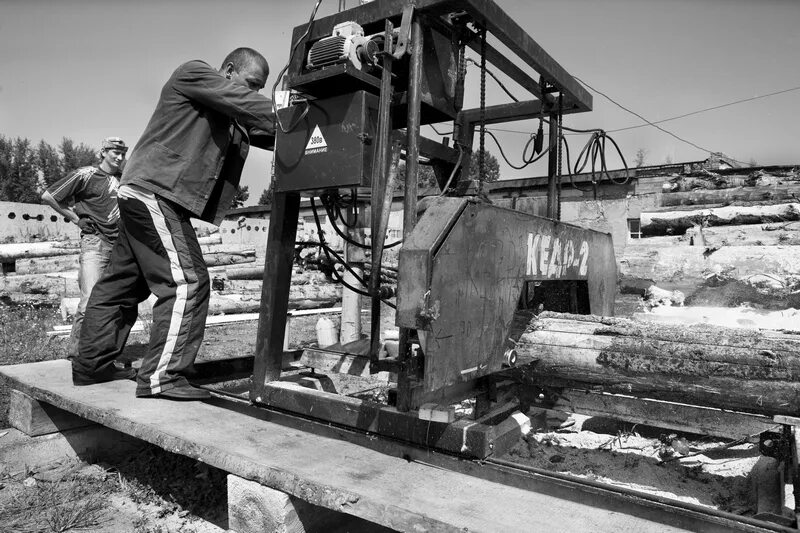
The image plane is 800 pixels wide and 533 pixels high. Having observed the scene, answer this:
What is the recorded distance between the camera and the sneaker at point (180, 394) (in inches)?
130

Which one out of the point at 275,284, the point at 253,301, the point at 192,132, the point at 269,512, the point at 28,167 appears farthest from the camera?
the point at 28,167

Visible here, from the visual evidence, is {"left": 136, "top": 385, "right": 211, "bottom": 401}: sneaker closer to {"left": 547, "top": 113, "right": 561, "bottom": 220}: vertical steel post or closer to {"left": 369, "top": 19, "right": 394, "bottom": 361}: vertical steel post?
{"left": 369, "top": 19, "right": 394, "bottom": 361}: vertical steel post

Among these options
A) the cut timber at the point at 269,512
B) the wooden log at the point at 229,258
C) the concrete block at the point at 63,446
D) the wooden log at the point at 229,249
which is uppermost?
the wooden log at the point at 229,249

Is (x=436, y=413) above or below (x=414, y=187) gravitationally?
below

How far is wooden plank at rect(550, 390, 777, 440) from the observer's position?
281 centimetres

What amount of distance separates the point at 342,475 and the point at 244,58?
8.41 ft

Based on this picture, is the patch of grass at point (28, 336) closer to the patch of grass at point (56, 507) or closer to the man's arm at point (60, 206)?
the man's arm at point (60, 206)

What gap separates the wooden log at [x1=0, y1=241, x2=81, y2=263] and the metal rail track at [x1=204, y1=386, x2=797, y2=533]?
45.2 ft

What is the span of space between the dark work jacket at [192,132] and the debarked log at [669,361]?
196 cm

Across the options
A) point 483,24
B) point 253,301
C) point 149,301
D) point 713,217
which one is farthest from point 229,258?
point 483,24

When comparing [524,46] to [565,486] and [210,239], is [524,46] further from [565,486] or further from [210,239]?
[210,239]

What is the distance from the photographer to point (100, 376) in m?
3.68

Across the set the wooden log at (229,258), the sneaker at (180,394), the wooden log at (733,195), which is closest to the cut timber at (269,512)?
the sneaker at (180,394)

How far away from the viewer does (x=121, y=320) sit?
385 centimetres
